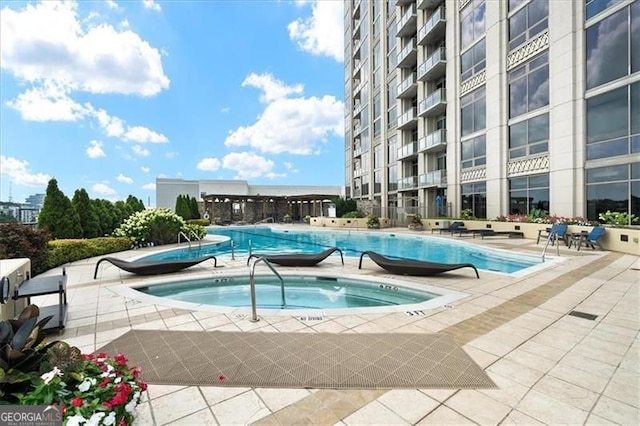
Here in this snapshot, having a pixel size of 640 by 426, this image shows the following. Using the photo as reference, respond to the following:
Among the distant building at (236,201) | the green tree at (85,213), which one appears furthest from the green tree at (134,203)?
the distant building at (236,201)

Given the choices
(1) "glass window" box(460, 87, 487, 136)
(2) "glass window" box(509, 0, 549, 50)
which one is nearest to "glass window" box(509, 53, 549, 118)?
(2) "glass window" box(509, 0, 549, 50)

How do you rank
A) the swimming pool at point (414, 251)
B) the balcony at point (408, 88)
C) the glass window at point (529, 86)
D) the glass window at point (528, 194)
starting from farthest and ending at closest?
the balcony at point (408, 88), the glass window at point (528, 194), the glass window at point (529, 86), the swimming pool at point (414, 251)

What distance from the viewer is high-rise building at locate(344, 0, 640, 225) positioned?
12.0 metres

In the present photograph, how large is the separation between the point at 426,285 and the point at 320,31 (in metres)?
23.5

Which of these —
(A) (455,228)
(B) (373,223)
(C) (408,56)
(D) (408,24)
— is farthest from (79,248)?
(D) (408,24)

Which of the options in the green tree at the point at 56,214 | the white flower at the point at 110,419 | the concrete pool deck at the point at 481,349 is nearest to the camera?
the white flower at the point at 110,419

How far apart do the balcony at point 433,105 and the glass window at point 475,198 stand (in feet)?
20.9

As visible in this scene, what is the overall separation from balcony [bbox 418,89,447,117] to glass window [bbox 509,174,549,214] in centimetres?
802

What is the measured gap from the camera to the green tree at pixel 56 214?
10836mm

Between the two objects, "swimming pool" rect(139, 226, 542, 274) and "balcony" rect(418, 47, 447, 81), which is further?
"balcony" rect(418, 47, 447, 81)

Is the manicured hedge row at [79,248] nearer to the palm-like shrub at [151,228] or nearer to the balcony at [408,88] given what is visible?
the palm-like shrub at [151,228]

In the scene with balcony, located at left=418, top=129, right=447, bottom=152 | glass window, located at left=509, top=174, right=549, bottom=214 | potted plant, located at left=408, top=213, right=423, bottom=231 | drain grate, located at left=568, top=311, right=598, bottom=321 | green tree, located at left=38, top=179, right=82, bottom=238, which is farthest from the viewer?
potted plant, located at left=408, top=213, right=423, bottom=231

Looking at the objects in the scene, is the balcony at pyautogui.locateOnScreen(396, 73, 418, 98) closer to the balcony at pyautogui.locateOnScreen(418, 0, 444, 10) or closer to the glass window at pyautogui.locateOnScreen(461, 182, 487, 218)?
the balcony at pyautogui.locateOnScreen(418, 0, 444, 10)

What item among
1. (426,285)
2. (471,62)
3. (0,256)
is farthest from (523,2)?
(0,256)
